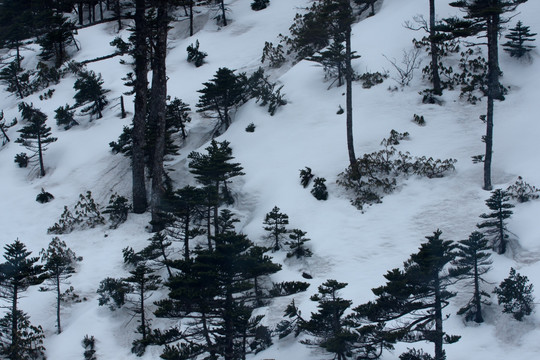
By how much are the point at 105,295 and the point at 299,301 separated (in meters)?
7.10

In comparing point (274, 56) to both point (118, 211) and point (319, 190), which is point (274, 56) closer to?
point (319, 190)

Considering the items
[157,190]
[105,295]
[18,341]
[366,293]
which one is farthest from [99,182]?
[366,293]

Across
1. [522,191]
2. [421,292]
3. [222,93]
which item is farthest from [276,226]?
[222,93]

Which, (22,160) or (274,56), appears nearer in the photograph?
(22,160)

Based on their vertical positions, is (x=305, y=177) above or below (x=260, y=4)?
below

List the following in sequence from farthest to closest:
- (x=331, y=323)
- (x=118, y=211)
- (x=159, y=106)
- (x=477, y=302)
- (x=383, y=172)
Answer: (x=118, y=211)
(x=159, y=106)
(x=383, y=172)
(x=477, y=302)
(x=331, y=323)

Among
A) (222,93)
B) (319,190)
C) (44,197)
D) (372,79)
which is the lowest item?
(44,197)

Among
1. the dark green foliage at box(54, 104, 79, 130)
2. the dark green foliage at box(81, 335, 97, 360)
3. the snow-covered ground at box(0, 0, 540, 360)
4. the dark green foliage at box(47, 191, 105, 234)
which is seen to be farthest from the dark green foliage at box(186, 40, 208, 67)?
the dark green foliage at box(81, 335, 97, 360)

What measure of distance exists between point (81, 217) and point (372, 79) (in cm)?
1696

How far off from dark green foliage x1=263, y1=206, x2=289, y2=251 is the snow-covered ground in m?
0.56

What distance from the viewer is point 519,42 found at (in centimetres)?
2220

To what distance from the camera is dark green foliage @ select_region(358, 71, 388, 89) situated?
23.6m

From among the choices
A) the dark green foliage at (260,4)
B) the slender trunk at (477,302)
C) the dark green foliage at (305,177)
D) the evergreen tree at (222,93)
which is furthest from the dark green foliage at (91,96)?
the slender trunk at (477,302)

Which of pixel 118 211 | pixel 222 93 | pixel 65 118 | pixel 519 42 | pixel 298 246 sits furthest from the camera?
pixel 65 118
